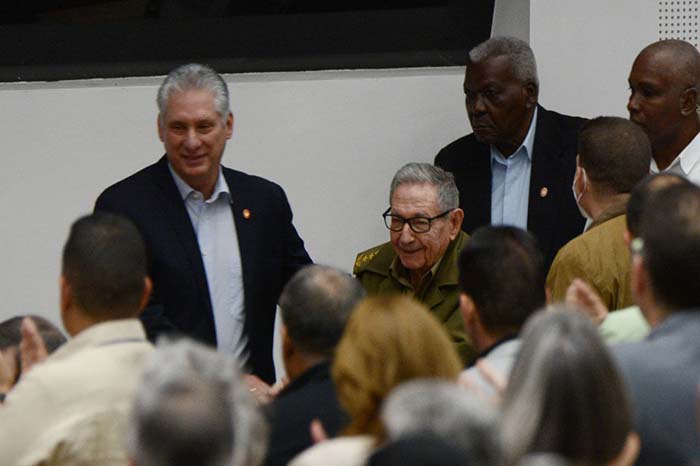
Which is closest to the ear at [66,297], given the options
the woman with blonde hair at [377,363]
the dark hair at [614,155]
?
the woman with blonde hair at [377,363]

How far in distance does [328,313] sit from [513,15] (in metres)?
3.16

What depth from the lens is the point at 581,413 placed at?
258cm

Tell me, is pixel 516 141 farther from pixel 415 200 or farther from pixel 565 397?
pixel 565 397

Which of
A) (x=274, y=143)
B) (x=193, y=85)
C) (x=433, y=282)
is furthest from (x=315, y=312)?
(x=274, y=143)

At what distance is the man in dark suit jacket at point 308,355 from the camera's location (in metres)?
3.34

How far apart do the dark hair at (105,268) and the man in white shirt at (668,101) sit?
2.53 meters

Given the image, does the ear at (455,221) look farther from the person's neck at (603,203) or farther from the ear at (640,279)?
the ear at (640,279)

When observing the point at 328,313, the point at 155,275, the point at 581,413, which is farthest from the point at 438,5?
the point at 581,413

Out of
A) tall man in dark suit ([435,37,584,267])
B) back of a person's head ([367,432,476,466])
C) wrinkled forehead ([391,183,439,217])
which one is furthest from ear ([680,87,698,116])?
back of a person's head ([367,432,476,466])

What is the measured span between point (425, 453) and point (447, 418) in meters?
0.10

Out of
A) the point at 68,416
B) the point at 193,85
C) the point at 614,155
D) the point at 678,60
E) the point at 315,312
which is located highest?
the point at 193,85

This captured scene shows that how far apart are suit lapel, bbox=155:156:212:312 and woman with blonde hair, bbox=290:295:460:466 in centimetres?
195

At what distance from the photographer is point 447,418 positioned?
2.30 meters

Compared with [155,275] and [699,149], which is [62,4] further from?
[699,149]
